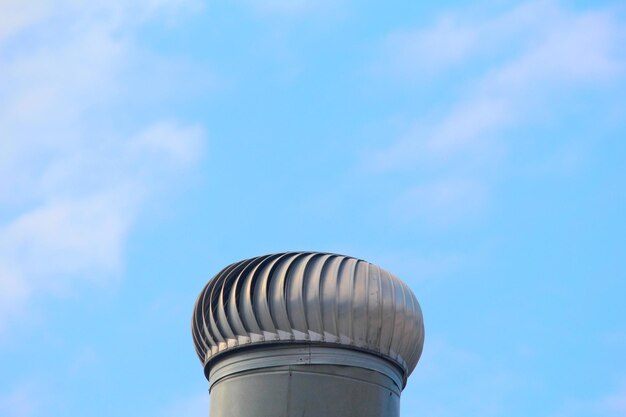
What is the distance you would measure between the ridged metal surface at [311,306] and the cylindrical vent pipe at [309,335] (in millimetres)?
15

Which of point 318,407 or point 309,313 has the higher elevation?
point 309,313

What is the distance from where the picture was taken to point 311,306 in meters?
18.1

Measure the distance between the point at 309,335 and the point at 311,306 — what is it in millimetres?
443

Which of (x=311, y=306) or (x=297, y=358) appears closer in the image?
(x=311, y=306)

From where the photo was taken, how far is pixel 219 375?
749 inches

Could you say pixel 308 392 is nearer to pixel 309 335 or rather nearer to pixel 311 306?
pixel 309 335

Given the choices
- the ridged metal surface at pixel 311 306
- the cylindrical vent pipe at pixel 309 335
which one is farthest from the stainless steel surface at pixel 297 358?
the ridged metal surface at pixel 311 306

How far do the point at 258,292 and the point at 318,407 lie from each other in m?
1.91

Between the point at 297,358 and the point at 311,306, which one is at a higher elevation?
the point at 311,306

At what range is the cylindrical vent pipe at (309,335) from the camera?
59.7 ft

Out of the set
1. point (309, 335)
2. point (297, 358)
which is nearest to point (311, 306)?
point (309, 335)

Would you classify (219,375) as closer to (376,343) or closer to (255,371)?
(255,371)

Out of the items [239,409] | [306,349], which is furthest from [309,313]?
[239,409]

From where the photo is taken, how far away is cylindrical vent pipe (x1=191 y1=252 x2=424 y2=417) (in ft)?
59.7
